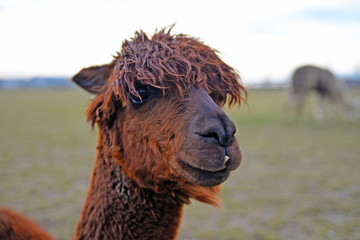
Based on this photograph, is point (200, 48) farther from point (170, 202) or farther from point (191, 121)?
point (170, 202)

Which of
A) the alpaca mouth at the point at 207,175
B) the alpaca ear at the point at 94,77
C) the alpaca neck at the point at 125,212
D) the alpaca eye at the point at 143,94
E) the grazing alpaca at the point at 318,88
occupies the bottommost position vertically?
the grazing alpaca at the point at 318,88

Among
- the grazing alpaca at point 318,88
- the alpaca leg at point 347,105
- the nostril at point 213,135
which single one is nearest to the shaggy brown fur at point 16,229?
the nostril at point 213,135

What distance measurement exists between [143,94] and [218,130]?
639mm

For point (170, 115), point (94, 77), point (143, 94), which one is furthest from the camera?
point (94, 77)

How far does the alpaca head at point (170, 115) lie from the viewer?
1.80 metres

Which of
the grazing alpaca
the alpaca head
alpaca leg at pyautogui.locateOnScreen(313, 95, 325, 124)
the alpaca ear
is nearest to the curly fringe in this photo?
the alpaca head

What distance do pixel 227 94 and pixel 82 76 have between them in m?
1.18

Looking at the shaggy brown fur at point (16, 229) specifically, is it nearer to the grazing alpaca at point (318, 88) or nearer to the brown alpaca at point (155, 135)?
the brown alpaca at point (155, 135)

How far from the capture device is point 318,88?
1569 centimetres

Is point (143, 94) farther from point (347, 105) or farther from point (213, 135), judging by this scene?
point (347, 105)

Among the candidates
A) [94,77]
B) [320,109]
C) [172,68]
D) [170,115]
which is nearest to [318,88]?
[320,109]

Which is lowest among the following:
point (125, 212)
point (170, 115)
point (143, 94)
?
point (125, 212)

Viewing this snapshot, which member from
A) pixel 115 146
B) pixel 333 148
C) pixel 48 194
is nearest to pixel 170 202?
pixel 115 146

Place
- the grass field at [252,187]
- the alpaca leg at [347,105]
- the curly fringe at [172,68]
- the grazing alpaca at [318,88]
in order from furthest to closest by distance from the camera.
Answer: the alpaca leg at [347,105] < the grazing alpaca at [318,88] < the grass field at [252,187] < the curly fringe at [172,68]
